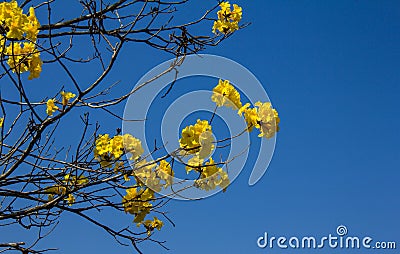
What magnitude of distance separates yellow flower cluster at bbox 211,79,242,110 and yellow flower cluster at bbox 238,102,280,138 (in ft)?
0.16

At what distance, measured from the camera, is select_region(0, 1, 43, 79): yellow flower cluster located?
2264mm

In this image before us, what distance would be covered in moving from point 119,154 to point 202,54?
3.02 feet

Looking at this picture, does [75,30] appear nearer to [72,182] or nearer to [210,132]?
[72,182]

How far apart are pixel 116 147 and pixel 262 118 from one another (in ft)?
2.51

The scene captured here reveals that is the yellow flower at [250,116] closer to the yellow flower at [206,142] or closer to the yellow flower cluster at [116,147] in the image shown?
the yellow flower at [206,142]

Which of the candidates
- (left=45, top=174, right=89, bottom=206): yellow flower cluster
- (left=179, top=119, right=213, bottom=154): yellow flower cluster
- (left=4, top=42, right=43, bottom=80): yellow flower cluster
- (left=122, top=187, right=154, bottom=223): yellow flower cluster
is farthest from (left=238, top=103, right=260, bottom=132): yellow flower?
(left=4, top=42, right=43, bottom=80): yellow flower cluster

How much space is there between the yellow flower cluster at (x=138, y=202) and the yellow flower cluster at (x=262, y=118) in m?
0.68

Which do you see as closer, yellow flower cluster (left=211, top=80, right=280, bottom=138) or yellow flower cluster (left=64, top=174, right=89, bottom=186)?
yellow flower cluster (left=211, top=80, right=280, bottom=138)

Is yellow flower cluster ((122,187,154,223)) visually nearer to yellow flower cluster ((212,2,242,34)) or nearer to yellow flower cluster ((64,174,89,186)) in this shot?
yellow flower cluster ((64,174,89,186))

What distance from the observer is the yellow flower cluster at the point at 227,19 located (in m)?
3.39

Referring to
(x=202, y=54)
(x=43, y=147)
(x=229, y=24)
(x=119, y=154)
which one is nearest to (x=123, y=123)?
(x=119, y=154)

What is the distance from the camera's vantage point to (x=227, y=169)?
249cm

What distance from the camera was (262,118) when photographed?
95.4 inches

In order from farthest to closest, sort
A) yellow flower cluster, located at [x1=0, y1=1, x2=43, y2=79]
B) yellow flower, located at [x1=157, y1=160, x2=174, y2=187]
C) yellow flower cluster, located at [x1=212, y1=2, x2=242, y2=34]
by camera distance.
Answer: yellow flower cluster, located at [x1=212, y1=2, x2=242, y2=34]
yellow flower, located at [x1=157, y1=160, x2=174, y2=187]
yellow flower cluster, located at [x1=0, y1=1, x2=43, y2=79]
